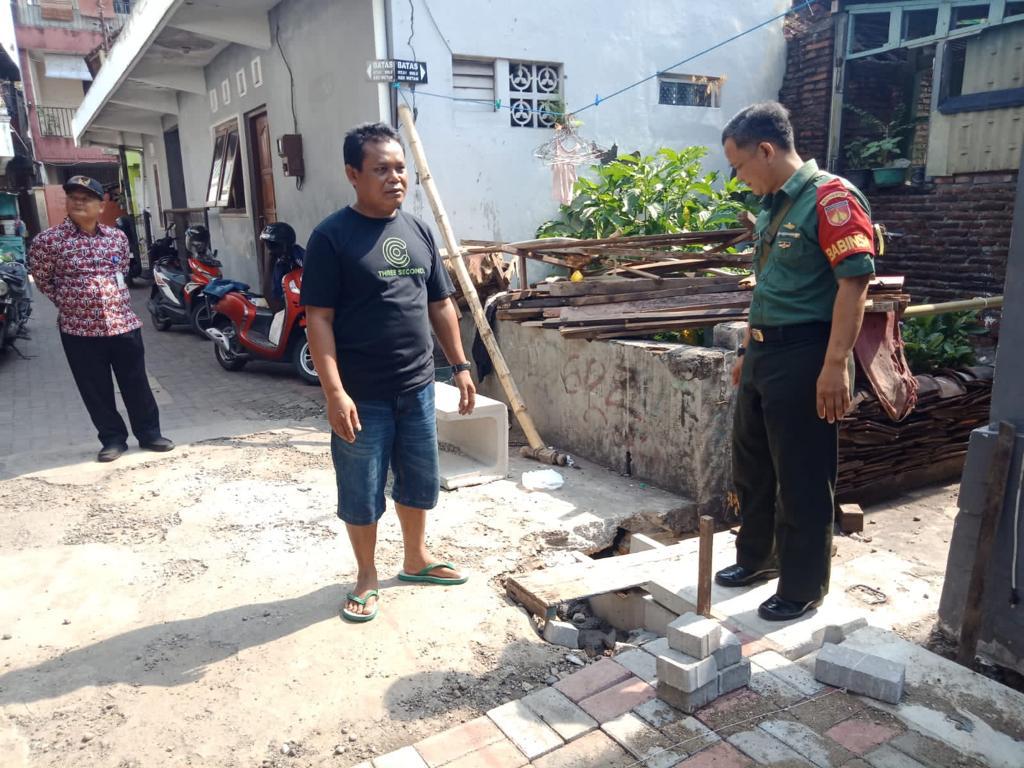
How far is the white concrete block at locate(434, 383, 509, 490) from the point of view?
15.2ft

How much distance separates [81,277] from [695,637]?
14.5 feet

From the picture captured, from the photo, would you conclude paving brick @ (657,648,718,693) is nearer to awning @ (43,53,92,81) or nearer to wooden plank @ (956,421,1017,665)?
wooden plank @ (956,421,1017,665)

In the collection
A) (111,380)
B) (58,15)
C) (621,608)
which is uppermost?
(58,15)

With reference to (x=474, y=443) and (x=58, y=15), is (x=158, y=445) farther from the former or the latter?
(x=58, y=15)

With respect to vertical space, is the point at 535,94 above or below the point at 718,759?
above

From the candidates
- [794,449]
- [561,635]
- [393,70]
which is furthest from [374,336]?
[393,70]

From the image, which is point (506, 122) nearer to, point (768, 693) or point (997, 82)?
point (997, 82)

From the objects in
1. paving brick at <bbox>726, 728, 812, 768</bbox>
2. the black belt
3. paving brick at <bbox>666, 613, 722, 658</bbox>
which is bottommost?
paving brick at <bbox>726, 728, 812, 768</bbox>

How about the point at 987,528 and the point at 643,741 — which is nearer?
the point at 643,741

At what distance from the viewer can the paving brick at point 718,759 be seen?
214 centimetres

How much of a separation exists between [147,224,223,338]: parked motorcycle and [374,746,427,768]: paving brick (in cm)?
786

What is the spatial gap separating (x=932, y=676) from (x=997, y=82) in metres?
6.45

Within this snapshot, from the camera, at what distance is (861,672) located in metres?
2.37

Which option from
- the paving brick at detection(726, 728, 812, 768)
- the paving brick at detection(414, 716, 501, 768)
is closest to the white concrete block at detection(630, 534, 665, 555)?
the paving brick at detection(726, 728, 812, 768)
